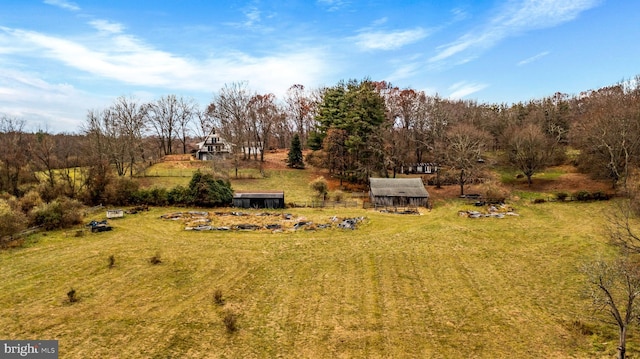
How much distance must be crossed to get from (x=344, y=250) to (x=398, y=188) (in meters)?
21.0

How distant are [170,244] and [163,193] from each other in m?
16.8

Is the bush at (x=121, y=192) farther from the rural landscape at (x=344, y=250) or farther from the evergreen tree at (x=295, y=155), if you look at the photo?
the evergreen tree at (x=295, y=155)

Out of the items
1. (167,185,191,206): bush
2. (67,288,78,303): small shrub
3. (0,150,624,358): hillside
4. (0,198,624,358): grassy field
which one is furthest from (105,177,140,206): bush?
(67,288,78,303): small shrub

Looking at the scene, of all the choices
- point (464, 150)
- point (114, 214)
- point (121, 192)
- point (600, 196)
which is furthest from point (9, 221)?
point (600, 196)

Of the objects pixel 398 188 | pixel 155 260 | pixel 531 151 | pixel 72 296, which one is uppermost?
pixel 531 151

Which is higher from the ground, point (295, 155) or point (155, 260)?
point (295, 155)

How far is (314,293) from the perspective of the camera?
69.3ft

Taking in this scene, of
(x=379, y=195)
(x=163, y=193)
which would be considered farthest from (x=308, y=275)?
(x=163, y=193)

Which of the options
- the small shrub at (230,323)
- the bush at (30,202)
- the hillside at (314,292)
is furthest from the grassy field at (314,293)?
the bush at (30,202)

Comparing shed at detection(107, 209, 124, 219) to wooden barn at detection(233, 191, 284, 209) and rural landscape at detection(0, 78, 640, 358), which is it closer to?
rural landscape at detection(0, 78, 640, 358)

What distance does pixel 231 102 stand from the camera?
70.2m

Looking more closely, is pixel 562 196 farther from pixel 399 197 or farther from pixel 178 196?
pixel 178 196

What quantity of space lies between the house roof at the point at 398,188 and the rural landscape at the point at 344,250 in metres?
0.61

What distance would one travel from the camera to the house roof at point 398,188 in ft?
149
